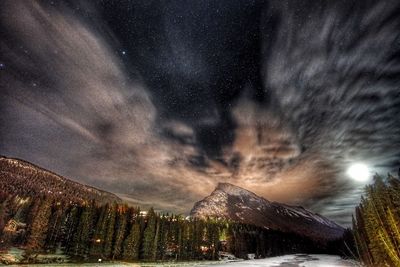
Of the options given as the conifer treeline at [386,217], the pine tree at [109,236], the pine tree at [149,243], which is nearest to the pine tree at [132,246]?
the pine tree at [149,243]

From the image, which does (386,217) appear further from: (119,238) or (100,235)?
(100,235)

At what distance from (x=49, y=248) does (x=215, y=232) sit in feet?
236

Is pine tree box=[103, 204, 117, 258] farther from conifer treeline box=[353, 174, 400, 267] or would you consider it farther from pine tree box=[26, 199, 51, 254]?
conifer treeline box=[353, 174, 400, 267]

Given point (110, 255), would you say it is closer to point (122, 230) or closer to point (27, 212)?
point (122, 230)

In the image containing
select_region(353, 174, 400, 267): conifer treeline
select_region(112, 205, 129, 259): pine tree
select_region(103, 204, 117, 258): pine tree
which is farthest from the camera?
select_region(112, 205, 129, 259): pine tree

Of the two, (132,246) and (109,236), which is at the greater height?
(109,236)

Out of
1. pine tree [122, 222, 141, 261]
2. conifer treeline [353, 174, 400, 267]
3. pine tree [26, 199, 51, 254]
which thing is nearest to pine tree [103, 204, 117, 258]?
pine tree [122, 222, 141, 261]

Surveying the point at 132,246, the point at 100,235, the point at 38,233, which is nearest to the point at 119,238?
the point at 132,246

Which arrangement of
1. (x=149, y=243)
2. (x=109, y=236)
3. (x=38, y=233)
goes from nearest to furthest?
(x=38, y=233) → (x=109, y=236) → (x=149, y=243)

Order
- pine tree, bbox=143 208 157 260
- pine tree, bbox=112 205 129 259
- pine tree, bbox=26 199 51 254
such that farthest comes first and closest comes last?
pine tree, bbox=143 208 157 260, pine tree, bbox=112 205 129 259, pine tree, bbox=26 199 51 254

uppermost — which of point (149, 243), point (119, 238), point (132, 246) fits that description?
point (119, 238)

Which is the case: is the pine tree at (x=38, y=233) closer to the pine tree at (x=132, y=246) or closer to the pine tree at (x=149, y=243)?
the pine tree at (x=132, y=246)

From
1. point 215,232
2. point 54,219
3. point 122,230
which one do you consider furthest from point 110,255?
point 215,232

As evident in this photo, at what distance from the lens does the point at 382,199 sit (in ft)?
183
